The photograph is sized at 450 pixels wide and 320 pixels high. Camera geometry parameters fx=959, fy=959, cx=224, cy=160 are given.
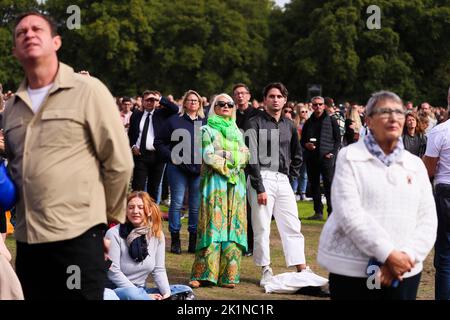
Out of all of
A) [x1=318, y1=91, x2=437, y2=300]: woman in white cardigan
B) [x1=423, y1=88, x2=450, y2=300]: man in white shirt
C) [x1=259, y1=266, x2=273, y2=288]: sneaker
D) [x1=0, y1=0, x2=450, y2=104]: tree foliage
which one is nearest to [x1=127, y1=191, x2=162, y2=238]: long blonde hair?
[x1=259, y1=266, x2=273, y2=288]: sneaker

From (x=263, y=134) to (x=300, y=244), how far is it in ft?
4.04

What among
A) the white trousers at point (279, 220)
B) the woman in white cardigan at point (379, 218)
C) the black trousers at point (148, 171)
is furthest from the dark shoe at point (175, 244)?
the woman in white cardigan at point (379, 218)

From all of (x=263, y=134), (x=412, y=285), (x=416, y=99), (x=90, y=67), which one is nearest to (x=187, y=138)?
(x=263, y=134)

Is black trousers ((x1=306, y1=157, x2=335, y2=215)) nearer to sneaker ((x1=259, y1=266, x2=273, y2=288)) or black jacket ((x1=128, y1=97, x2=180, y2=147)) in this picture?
black jacket ((x1=128, y1=97, x2=180, y2=147))

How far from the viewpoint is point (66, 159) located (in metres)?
4.84

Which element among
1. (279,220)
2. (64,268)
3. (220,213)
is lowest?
(279,220)

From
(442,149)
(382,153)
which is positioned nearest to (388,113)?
(382,153)

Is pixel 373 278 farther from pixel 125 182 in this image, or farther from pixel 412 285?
pixel 125 182

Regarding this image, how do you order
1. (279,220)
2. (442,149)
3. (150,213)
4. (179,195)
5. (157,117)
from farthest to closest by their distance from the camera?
(157,117), (179,195), (279,220), (150,213), (442,149)

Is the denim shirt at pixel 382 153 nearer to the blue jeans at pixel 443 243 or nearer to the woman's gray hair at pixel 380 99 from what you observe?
Result: the woman's gray hair at pixel 380 99

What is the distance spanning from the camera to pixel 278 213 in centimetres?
1018

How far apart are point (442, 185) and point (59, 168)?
4.11 metres

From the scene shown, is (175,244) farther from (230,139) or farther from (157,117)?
(157,117)

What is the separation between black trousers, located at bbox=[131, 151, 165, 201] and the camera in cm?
1419
